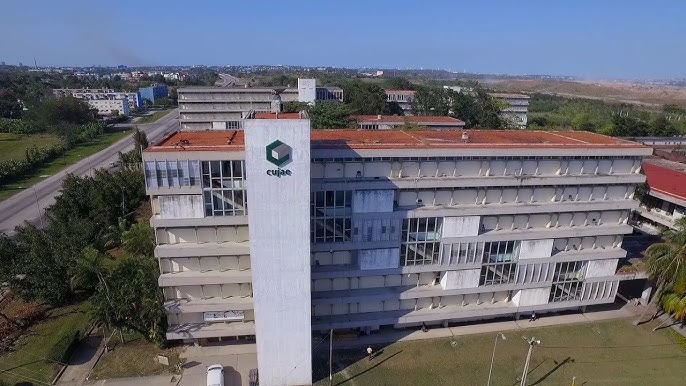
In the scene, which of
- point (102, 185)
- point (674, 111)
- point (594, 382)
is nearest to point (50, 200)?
point (102, 185)

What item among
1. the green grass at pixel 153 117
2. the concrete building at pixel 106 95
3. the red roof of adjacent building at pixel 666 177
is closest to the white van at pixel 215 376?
the red roof of adjacent building at pixel 666 177

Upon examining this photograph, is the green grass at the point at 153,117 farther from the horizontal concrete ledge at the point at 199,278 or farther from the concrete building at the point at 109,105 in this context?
the horizontal concrete ledge at the point at 199,278

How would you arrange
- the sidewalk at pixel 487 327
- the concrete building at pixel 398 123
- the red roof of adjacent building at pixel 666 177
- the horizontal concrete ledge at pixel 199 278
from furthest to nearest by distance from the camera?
the concrete building at pixel 398 123 → the red roof of adjacent building at pixel 666 177 → the sidewalk at pixel 487 327 → the horizontal concrete ledge at pixel 199 278

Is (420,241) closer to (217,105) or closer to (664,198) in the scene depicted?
Answer: (664,198)

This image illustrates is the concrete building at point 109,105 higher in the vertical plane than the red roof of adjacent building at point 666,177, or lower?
lower

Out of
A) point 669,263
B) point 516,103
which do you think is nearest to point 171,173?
point 669,263

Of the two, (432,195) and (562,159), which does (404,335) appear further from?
(562,159)
